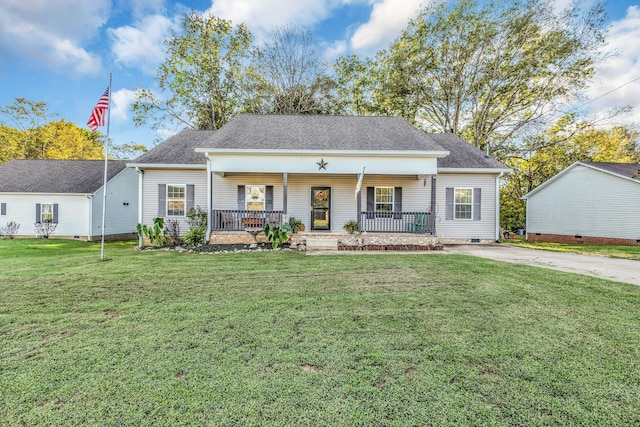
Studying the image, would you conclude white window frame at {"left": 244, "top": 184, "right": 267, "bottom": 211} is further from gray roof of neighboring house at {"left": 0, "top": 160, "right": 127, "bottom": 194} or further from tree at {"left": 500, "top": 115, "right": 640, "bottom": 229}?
tree at {"left": 500, "top": 115, "right": 640, "bottom": 229}

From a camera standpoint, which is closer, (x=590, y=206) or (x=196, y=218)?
(x=196, y=218)

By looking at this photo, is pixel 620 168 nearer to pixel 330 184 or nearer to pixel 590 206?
pixel 590 206

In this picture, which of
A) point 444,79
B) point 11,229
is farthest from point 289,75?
point 11,229

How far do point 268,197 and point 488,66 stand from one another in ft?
56.6

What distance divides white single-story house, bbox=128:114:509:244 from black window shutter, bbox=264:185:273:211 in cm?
4

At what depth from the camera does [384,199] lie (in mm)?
12352

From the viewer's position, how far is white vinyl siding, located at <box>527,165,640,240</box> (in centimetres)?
1243

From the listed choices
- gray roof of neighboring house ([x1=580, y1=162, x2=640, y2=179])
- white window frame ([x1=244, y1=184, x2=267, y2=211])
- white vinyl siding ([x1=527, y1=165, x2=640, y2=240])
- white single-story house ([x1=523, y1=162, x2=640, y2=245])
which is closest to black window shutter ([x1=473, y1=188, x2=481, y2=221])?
white single-story house ([x1=523, y1=162, x2=640, y2=245])

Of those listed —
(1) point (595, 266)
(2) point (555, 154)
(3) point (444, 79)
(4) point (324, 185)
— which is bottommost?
(1) point (595, 266)

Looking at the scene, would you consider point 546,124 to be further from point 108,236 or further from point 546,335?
point 108,236

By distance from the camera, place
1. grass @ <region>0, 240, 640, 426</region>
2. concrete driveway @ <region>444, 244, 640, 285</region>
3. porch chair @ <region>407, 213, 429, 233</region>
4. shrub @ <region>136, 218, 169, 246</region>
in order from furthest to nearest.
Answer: porch chair @ <region>407, 213, 429, 233</region>
shrub @ <region>136, 218, 169, 246</region>
concrete driveway @ <region>444, 244, 640, 285</region>
grass @ <region>0, 240, 640, 426</region>

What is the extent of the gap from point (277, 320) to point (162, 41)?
22.9 metres

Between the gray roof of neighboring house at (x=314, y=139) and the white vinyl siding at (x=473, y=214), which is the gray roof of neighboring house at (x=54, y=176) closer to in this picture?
the gray roof of neighboring house at (x=314, y=139)

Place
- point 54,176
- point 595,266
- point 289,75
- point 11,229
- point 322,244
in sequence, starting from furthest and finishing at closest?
point 289,75
point 54,176
point 11,229
point 322,244
point 595,266
